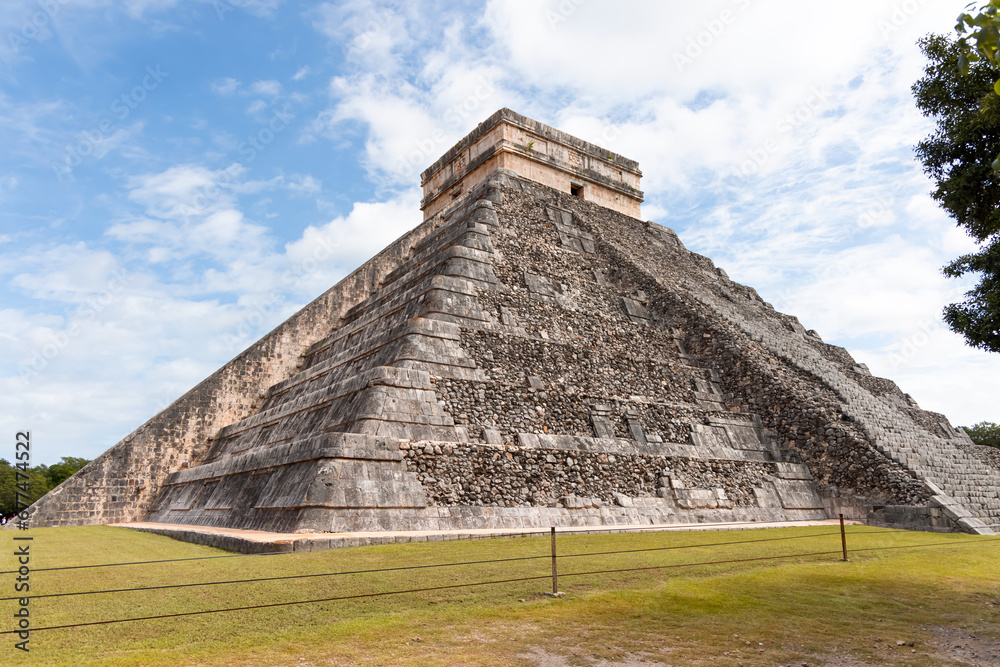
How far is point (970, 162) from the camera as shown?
328 inches

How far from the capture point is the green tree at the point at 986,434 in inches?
1246

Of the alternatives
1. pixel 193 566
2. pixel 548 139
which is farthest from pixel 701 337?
pixel 193 566

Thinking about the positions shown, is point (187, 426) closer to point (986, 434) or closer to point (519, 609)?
point (519, 609)

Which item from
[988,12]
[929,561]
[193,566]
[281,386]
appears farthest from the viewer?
[281,386]

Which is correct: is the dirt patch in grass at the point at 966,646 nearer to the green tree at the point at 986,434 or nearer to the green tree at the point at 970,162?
the green tree at the point at 970,162

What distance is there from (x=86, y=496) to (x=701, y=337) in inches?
478

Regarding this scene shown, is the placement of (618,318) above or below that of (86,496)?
above

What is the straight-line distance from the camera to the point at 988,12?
129 inches

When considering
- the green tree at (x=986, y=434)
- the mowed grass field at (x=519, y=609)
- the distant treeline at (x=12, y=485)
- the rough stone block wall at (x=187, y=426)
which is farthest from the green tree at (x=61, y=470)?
the green tree at (x=986, y=434)

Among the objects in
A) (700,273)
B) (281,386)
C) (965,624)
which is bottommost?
(965,624)

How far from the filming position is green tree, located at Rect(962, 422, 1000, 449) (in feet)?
104

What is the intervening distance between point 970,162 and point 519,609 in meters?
7.91

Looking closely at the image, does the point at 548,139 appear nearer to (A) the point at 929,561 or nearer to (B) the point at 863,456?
(B) the point at 863,456

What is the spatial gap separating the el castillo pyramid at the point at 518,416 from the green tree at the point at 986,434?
19.1 m
